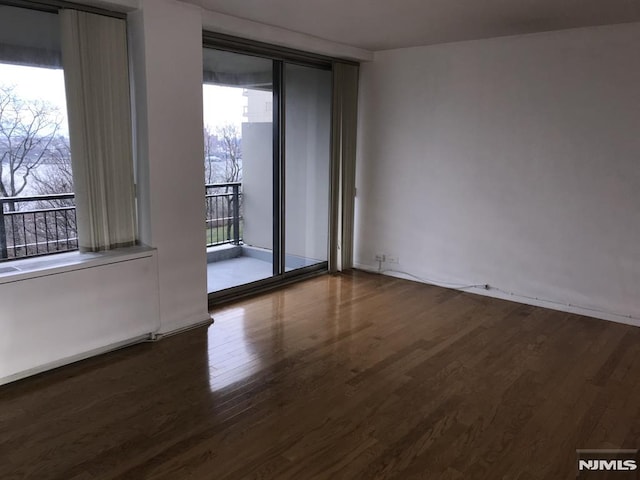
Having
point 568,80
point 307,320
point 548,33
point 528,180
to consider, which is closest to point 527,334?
point 528,180

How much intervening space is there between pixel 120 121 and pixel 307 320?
83.5 inches

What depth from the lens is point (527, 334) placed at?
3.99 meters

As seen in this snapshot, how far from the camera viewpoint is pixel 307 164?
5.42 metres

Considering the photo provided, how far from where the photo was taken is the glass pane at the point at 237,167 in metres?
4.38

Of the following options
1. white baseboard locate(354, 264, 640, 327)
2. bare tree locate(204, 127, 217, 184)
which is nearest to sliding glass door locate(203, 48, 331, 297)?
bare tree locate(204, 127, 217, 184)

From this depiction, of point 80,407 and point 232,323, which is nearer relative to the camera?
point 80,407

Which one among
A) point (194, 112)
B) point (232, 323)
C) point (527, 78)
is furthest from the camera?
point (527, 78)

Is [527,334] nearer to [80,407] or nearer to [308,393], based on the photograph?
[308,393]

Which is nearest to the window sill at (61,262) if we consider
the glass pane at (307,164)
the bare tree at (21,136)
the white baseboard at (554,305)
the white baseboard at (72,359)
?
the bare tree at (21,136)

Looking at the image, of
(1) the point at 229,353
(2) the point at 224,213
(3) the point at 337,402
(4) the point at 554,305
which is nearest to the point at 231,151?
(2) the point at 224,213

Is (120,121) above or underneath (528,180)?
above

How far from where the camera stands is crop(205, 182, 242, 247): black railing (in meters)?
4.65

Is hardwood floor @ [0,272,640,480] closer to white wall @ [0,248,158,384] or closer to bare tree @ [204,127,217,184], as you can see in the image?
white wall @ [0,248,158,384]

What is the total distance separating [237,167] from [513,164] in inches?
102
